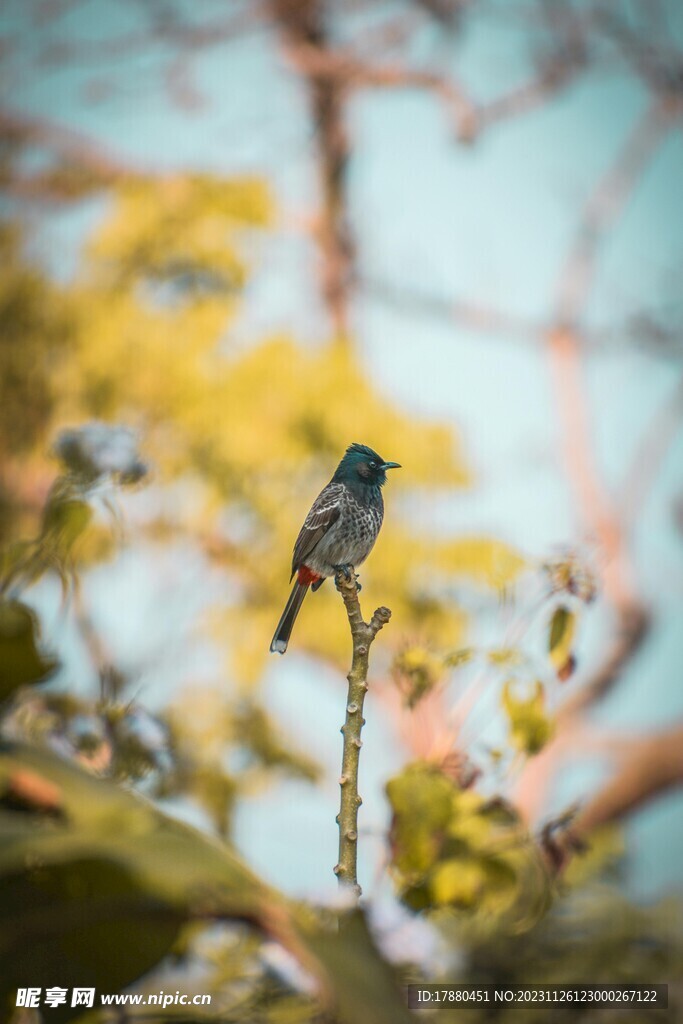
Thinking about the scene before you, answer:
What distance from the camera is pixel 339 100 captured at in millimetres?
8570

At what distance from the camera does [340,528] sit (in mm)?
2246

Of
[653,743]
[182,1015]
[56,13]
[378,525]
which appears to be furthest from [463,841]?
[56,13]

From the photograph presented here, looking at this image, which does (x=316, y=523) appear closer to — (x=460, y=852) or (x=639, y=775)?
(x=460, y=852)

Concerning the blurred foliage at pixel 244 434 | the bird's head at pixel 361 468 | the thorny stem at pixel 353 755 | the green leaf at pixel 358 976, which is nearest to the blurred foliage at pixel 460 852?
the thorny stem at pixel 353 755

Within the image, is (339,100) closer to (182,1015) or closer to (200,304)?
(200,304)

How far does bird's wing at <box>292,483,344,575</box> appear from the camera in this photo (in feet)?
7.31

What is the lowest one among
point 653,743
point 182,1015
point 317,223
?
point 182,1015

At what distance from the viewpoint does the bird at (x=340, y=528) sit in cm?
223

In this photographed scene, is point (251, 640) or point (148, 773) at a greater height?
point (251, 640)

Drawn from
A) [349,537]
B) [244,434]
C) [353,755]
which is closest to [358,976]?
[353,755]

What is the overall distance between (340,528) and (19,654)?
62.9 inches

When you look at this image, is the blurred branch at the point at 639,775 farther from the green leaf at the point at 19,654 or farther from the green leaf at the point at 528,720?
the green leaf at the point at 19,654

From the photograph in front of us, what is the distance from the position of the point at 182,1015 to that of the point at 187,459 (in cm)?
637

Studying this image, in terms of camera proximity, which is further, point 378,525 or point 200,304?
point 200,304
